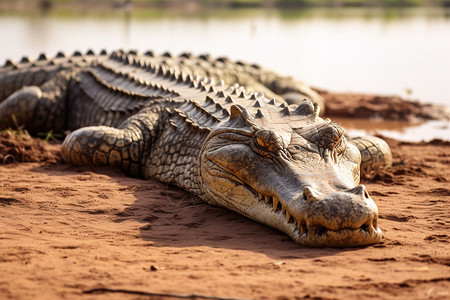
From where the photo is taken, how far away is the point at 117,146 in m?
6.09

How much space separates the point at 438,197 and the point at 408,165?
50.2 inches

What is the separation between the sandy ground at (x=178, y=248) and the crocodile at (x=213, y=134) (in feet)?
0.58

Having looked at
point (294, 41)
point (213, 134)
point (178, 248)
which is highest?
point (213, 134)

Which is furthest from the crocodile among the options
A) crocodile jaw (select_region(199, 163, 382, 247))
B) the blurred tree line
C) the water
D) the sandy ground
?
the blurred tree line

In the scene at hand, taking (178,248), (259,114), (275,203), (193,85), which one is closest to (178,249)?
(178,248)

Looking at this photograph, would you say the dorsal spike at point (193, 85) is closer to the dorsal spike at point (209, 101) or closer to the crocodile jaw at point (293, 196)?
the dorsal spike at point (209, 101)

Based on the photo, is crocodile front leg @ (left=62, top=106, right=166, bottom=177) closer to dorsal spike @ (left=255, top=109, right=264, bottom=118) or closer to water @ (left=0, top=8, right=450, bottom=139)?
dorsal spike @ (left=255, top=109, right=264, bottom=118)

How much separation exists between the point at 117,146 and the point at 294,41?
651 inches

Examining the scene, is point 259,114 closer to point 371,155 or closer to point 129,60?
point 371,155

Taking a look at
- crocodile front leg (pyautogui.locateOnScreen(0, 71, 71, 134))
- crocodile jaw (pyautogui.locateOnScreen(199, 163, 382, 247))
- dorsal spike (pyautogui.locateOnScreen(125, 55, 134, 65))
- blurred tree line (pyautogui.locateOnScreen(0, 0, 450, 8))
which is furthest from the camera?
blurred tree line (pyautogui.locateOnScreen(0, 0, 450, 8))

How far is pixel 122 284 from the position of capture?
3.26 metres

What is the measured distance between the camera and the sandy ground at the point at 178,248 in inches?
127

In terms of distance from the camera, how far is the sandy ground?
3.23 metres

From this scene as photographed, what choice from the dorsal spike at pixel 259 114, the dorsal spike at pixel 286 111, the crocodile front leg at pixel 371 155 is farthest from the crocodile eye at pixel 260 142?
the crocodile front leg at pixel 371 155
